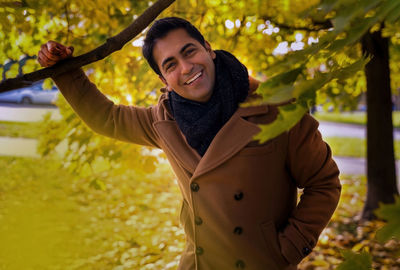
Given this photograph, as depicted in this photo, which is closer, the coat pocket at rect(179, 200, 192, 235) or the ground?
the coat pocket at rect(179, 200, 192, 235)

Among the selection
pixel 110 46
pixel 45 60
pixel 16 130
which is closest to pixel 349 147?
pixel 16 130

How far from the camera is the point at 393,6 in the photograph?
0.80 metres

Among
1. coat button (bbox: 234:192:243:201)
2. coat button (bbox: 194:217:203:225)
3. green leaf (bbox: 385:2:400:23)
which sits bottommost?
coat button (bbox: 194:217:203:225)

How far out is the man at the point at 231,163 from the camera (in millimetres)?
1725

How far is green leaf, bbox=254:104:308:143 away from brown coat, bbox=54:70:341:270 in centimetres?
86

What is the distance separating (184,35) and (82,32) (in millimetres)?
2317

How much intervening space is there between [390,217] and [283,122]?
0.28 meters

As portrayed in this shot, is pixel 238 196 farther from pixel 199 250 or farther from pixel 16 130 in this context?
pixel 16 130

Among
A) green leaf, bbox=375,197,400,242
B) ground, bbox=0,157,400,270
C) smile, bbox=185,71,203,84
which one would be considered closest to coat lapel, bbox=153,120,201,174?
smile, bbox=185,71,203,84

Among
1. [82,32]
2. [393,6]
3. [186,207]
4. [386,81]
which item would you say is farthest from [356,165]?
[393,6]

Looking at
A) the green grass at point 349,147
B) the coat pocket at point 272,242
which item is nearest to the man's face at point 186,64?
the coat pocket at point 272,242

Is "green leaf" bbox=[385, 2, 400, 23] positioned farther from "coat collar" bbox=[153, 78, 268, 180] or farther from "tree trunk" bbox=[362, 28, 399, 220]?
"tree trunk" bbox=[362, 28, 399, 220]

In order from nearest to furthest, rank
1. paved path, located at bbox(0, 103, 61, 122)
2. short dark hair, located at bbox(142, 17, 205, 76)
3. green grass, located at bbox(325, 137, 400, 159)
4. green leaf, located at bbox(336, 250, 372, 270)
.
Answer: green leaf, located at bbox(336, 250, 372, 270) < short dark hair, located at bbox(142, 17, 205, 76) < green grass, located at bbox(325, 137, 400, 159) < paved path, located at bbox(0, 103, 61, 122)

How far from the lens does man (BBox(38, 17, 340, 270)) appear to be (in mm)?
1725
